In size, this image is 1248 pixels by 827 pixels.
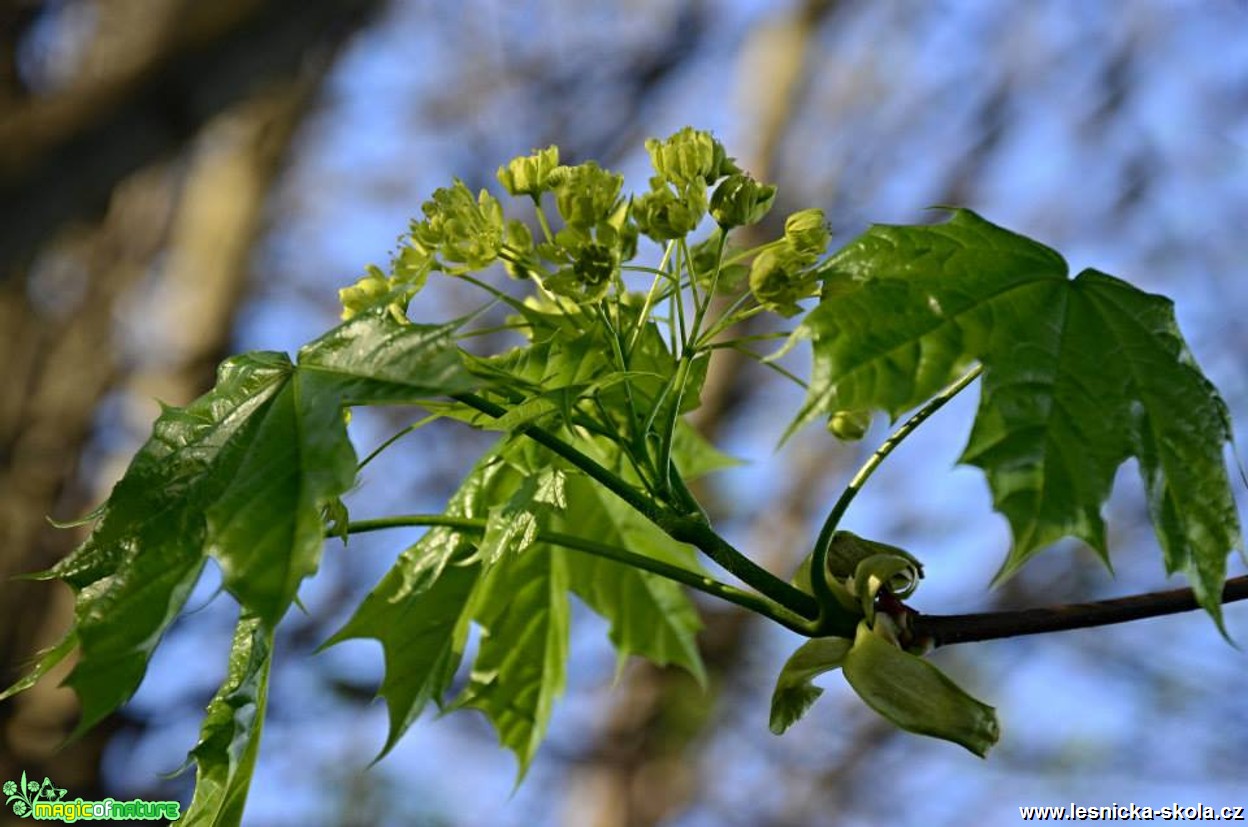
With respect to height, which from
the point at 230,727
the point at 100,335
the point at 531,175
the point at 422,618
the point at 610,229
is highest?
the point at 100,335

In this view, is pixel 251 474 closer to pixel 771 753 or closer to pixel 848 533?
pixel 848 533

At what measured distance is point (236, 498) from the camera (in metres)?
0.96

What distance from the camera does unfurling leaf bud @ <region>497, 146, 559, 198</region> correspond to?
4.05ft

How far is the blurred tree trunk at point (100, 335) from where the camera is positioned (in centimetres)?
403

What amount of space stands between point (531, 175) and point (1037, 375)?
0.49 meters

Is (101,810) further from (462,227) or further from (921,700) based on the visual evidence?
(921,700)

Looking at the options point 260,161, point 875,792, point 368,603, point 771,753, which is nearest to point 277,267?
point 260,161

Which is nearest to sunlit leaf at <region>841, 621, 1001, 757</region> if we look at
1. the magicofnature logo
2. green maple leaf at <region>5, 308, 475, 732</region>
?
green maple leaf at <region>5, 308, 475, 732</region>

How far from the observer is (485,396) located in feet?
4.03

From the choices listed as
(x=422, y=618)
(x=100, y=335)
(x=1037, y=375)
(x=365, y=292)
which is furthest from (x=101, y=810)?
(x=100, y=335)

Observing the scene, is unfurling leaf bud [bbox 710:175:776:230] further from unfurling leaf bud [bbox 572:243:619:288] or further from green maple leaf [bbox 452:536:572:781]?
green maple leaf [bbox 452:536:572:781]

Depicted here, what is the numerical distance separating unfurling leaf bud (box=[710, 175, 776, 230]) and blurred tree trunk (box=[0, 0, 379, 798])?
2.54 metres

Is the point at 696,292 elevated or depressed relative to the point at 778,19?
depressed

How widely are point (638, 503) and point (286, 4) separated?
5.32 ft
